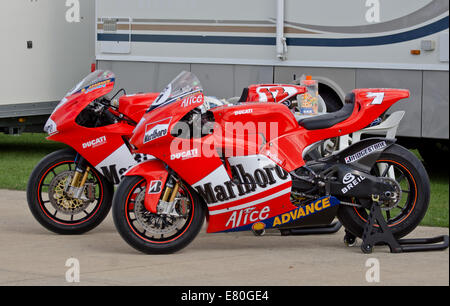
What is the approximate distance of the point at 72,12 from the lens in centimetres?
1374

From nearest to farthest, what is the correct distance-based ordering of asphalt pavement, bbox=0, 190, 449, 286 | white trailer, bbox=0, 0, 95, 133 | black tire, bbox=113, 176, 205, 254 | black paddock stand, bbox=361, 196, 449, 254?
asphalt pavement, bbox=0, 190, 449, 286 → black tire, bbox=113, 176, 205, 254 → black paddock stand, bbox=361, 196, 449, 254 → white trailer, bbox=0, 0, 95, 133

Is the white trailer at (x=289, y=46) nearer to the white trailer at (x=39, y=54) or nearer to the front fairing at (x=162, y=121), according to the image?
the white trailer at (x=39, y=54)

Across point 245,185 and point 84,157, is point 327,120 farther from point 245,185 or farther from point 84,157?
point 84,157

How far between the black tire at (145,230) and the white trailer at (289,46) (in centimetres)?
457

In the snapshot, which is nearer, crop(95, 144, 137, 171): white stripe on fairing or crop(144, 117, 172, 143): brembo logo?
crop(144, 117, 172, 143): brembo logo

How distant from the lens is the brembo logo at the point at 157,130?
646 centimetres

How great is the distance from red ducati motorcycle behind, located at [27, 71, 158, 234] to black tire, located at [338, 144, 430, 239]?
69.9 inches

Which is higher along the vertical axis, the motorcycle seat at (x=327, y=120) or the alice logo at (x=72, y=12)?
the alice logo at (x=72, y=12)

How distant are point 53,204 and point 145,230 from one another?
114 centimetres

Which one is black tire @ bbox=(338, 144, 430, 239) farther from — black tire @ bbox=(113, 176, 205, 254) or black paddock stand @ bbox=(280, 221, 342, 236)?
black tire @ bbox=(113, 176, 205, 254)

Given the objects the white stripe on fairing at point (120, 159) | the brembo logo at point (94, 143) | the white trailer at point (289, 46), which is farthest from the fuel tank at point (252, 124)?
the white trailer at point (289, 46)

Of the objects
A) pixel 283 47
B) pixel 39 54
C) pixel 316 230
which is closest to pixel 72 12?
pixel 39 54


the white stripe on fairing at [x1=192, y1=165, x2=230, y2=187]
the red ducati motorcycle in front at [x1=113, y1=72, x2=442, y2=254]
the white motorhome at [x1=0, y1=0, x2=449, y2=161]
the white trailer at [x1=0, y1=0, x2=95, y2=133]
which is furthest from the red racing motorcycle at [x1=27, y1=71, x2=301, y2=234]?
the white trailer at [x1=0, y1=0, x2=95, y2=133]

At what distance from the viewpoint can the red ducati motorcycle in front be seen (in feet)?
21.4
